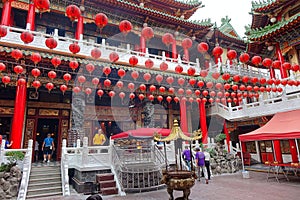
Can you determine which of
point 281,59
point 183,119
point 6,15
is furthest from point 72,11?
point 281,59

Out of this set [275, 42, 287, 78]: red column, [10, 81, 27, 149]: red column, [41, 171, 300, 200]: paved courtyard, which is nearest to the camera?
[41, 171, 300, 200]: paved courtyard

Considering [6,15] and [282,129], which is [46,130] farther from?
[282,129]

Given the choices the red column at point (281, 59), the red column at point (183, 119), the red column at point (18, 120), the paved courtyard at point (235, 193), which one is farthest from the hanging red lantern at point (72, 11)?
the red column at point (281, 59)

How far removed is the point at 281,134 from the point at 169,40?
6.55m

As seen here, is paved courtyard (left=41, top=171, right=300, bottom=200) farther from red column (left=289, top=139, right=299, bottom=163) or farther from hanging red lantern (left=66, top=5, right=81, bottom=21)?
red column (left=289, top=139, right=299, bottom=163)

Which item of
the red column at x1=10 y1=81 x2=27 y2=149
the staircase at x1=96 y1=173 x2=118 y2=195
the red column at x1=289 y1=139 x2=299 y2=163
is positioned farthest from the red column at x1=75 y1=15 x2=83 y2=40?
the red column at x1=289 y1=139 x2=299 y2=163

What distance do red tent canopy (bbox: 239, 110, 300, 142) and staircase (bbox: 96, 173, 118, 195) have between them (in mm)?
6926

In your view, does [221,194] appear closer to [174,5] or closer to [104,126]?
[104,126]

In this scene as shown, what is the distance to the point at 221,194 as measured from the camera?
6.86 m

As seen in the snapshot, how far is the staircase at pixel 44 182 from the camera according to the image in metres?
7.21

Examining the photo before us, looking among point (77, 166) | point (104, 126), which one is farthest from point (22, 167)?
point (104, 126)

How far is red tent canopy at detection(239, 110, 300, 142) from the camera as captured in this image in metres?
8.59

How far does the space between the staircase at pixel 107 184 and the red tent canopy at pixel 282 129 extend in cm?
693

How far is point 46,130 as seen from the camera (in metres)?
12.3
